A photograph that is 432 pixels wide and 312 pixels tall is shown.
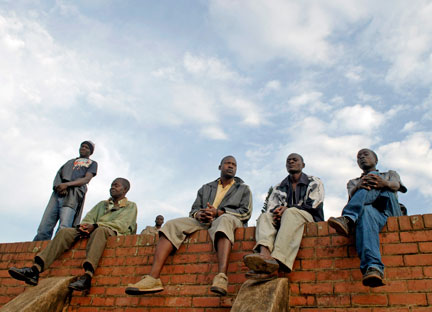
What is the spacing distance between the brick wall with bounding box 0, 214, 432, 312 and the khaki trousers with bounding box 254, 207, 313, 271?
113 mm

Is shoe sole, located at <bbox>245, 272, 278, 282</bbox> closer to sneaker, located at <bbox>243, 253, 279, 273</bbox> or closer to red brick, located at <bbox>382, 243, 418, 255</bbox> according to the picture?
sneaker, located at <bbox>243, 253, 279, 273</bbox>

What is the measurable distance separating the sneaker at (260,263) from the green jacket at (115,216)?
2.23 meters

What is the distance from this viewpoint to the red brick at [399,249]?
10.7 ft

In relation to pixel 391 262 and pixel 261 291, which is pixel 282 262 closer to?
pixel 261 291

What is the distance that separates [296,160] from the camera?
15.5 feet

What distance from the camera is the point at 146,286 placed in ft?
12.1

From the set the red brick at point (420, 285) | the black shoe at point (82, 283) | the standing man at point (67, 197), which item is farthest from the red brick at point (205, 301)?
the standing man at point (67, 197)

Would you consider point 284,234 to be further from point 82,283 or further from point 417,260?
point 82,283

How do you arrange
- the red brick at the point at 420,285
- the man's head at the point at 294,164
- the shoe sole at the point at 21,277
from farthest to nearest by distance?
the man's head at the point at 294,164, the shoe sole at the point at 21,277, the red brick at the point at 420,285

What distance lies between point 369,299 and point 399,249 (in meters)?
0.50

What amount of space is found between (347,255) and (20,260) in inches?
160

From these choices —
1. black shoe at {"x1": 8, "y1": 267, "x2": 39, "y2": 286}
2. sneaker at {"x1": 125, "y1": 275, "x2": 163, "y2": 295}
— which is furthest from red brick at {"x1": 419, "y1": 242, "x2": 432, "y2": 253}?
black shoe at {"x1": 8, "y1": 267, "x2": 39, "y2": 286}

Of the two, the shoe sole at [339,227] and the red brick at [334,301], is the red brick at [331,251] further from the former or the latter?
the red brick at [334,301]

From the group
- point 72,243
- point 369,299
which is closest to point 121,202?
point 72,243
